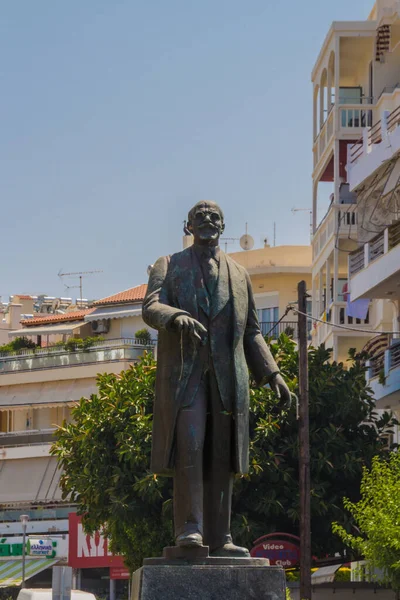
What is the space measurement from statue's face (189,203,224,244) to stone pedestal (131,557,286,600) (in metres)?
2.56

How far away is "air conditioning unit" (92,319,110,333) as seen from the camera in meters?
89.8

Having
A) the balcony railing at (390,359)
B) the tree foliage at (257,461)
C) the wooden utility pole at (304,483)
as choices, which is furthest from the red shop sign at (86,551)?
the wooden utility pole at (304,483)

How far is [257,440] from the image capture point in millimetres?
37500

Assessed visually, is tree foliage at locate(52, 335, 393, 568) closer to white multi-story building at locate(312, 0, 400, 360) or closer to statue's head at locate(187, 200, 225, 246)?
white multi-story building at locate(312, 0, 400, 360)

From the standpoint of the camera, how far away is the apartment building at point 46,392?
78.2 meters

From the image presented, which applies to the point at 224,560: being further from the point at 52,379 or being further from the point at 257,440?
the point at 52,379

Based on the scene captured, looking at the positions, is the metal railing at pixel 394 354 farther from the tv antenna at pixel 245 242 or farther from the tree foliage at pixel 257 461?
the tv antenna at pixel 245 242

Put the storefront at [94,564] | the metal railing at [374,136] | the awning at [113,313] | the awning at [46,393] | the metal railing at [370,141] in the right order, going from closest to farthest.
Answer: the metal railing at [374,136] → the metal railing at [370,141] → the storefront at [94,564] → the awning at [46,393] → the awning at [113,313]

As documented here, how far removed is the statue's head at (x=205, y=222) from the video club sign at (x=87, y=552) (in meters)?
56.7

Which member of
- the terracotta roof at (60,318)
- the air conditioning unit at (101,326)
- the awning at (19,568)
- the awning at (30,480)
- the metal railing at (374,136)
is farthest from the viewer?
the terracotta roof at (60,318)

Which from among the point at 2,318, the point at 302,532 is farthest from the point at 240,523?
the point at 2,318

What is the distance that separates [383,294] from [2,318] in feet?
205

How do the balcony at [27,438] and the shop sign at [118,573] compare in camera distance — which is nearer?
the shop sign at [118,573]

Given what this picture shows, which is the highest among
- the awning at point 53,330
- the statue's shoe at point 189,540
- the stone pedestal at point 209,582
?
the awning at point 53,330
